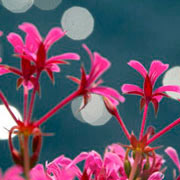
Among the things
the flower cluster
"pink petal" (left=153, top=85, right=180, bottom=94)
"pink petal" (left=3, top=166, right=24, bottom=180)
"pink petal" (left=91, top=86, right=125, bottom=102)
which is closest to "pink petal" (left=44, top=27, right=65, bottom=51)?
the flower cluster

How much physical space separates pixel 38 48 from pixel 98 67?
0.87 ft

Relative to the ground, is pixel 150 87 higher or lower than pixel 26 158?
higher

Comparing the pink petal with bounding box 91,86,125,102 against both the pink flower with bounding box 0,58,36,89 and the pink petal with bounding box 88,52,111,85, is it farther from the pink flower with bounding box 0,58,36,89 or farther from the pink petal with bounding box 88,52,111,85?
the pink flower with bounding box 0,58,36,89

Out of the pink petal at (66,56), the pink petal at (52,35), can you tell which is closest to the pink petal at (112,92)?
the pink petal at (66,56)

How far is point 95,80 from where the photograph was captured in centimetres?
159

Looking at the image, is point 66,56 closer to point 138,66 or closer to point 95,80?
point 95,80

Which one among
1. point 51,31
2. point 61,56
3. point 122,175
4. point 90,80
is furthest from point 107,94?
point 122,175

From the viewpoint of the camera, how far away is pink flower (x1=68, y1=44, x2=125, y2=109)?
1.47 meters

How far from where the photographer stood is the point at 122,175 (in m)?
2.00

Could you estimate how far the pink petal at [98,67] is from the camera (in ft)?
4.75

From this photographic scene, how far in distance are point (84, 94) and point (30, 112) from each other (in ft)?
0.79

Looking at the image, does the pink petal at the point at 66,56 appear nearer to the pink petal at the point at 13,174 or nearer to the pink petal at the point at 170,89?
the pink petal at the point at 170,89

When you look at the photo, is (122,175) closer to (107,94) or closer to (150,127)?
(150,127)

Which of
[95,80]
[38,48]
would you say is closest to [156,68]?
[95,80]
